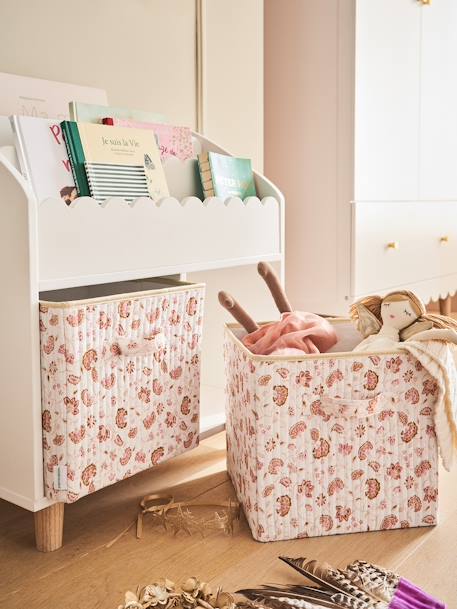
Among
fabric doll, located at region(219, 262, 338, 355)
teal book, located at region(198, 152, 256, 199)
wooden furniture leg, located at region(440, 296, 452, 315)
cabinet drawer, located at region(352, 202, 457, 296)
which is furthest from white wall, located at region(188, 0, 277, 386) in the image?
wooden furniture leg, located at region(440, 296, 452, 315)

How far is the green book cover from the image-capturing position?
1336mm

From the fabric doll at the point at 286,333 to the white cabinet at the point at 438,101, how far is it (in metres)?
1.40

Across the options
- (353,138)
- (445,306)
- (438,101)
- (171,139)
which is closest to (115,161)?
(171,139)

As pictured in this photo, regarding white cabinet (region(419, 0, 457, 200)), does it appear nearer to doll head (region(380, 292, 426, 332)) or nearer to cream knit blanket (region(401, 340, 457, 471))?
doll head (region(380, 292, 426, 332))

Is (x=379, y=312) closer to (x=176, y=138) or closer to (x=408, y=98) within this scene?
(x=176, y=138)

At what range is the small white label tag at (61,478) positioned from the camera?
118cm

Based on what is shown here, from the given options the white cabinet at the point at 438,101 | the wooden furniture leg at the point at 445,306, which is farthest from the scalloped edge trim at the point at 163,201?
the wooden furniture leg at the point at 445,306

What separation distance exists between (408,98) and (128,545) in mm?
1949

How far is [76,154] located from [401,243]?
4.99 ft

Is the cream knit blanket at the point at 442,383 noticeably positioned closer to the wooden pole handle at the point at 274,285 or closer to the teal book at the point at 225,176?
the wooden pole handle at the point at 274,285

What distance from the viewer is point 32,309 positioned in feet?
3.74

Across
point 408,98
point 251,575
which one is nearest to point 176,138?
point 251,575

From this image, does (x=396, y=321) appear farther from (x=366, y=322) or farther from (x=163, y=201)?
(x=163, y=201)

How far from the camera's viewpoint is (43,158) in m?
1.30
